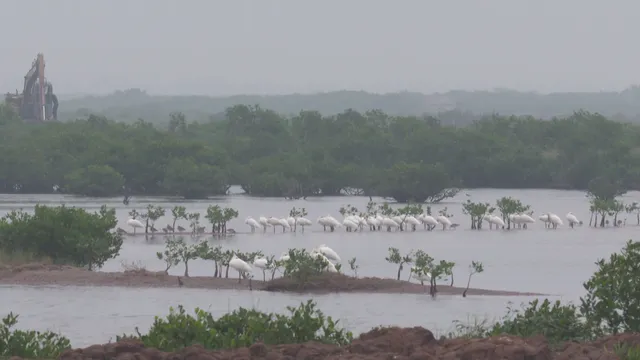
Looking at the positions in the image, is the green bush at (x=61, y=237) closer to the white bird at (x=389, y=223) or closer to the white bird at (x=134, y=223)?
the white bird at (x=134, y=223)

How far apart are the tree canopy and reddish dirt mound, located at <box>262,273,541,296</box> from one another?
37.4 m

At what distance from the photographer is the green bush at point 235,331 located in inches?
586

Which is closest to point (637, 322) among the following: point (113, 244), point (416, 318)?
point (416, 318)

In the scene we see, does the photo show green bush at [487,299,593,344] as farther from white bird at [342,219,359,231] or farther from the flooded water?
white bird at [342,219,359,231]

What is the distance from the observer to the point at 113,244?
33344 millimetres

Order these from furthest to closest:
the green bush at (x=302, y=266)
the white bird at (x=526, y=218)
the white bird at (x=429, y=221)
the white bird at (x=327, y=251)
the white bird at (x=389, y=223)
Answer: the white bird at (x=526, y=218)
the white bird at (x=429, y=221)
the white bird at (x=389, y=223)
the white bird at (x=327, y=251)
the green bush at (x=302, y=266)

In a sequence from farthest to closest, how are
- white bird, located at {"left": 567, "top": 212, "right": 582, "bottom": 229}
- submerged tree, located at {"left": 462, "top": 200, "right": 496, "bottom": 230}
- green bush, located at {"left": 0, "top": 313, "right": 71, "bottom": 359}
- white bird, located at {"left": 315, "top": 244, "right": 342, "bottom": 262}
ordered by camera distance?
white bird, located at {"left": 567, "top": 212, "right": 582, "bottom": 229} < submerged tree, located at {"left": 462, "top": 200, "right": 496, "bottom": 230} < white bird, located at {"left": 315, "top": 244, "right": 342, "bottom": 262} < green bush, located at {"left": 0, "top": 313, "right": 71, "bottom": 359}

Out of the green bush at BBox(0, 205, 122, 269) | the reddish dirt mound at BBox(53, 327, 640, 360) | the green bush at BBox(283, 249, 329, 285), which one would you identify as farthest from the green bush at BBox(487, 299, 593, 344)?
the green bush at BBox(0, 205, 122, 269)

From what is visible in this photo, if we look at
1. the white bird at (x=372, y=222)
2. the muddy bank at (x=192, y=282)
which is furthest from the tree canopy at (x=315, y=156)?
the muddy bank at (x=192, y=282)

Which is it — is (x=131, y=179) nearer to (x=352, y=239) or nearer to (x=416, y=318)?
(x=352, y=239)

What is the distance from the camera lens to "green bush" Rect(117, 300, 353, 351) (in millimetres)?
14891

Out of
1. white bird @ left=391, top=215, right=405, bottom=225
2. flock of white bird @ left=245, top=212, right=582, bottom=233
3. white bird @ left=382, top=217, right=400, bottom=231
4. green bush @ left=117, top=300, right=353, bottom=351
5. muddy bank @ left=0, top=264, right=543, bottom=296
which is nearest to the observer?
green bush @ left=117, top=300, right=353, bottom=351

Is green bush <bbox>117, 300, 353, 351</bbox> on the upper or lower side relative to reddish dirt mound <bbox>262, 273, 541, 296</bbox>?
upper

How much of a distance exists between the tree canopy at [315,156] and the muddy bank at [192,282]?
37.6m
